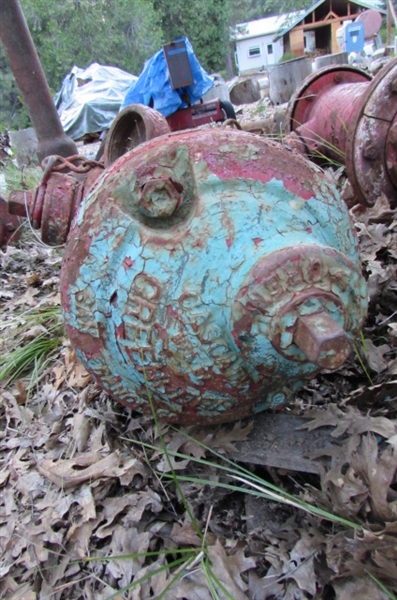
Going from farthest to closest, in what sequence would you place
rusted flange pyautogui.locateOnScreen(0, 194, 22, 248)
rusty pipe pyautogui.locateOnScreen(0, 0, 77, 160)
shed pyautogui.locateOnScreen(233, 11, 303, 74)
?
shed pyautogui.locateOnScreen(233, 11, 303, 74)
rusty pipe pyautogui.locateOnScreen(0, 0, 77, 160)
rusted flange pyautogui.locateOnScreen(0, 194, 22, 248)

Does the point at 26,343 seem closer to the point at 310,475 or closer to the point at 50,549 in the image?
the point at 50,549

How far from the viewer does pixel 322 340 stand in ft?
2.99

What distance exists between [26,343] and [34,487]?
1.06 metres

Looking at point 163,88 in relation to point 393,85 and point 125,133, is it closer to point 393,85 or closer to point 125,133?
point 125,133

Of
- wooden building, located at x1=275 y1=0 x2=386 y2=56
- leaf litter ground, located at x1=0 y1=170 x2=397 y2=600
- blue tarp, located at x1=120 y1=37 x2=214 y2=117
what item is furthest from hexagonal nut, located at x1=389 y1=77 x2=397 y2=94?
wooden building, located at x1=275 y1=0 x2=386 y2=56

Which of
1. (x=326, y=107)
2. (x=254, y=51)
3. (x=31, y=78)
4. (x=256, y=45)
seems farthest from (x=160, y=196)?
(x=254, y=51)

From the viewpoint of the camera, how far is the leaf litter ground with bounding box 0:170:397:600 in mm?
1148

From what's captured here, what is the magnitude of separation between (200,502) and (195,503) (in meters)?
0.01

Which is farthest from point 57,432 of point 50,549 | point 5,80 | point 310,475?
point 5,80

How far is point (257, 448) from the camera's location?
137cm

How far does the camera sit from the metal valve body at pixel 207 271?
1046mm

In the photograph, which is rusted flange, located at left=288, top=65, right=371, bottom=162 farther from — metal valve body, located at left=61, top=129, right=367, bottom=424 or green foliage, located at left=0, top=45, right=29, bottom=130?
green foliage, located at left=0, top=45, right=29, bottom=130

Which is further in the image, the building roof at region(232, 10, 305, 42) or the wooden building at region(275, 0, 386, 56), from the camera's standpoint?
the building roof at region(232, 10, 305, 42)

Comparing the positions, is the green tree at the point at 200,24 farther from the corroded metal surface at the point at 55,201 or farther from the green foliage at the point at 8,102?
the corroded metal surface at the point at 55,201
